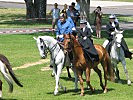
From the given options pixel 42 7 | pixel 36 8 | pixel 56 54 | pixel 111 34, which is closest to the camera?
pixel 56 54

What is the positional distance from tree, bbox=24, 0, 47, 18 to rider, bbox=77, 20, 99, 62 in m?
27.1

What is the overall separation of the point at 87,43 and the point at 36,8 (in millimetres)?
28525

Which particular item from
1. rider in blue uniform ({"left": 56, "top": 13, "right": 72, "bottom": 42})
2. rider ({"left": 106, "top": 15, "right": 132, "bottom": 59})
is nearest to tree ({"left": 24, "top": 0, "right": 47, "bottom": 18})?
rider ({"left": 106, "top": 15, "right": 132, "bottom": 59})

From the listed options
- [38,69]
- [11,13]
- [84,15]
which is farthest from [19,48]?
[11,13]

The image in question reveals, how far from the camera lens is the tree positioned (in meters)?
45.5

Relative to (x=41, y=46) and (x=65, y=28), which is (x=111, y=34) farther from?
(x=41, y=46)

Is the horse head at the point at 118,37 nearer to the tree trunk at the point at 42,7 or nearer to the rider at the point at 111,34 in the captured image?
the rider at the point at 111,34

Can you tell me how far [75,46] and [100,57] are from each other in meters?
1.35

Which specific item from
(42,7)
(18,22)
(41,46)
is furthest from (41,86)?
(18,22)

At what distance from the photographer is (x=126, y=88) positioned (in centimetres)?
1906

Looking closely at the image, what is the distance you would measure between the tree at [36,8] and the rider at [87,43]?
27.1 m

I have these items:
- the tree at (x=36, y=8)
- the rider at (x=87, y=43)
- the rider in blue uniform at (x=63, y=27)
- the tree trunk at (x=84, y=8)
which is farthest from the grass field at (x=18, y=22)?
the rider at (x=87, y=43)

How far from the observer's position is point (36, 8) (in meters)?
46.0

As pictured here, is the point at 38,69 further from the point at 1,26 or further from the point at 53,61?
the point at 1,26
